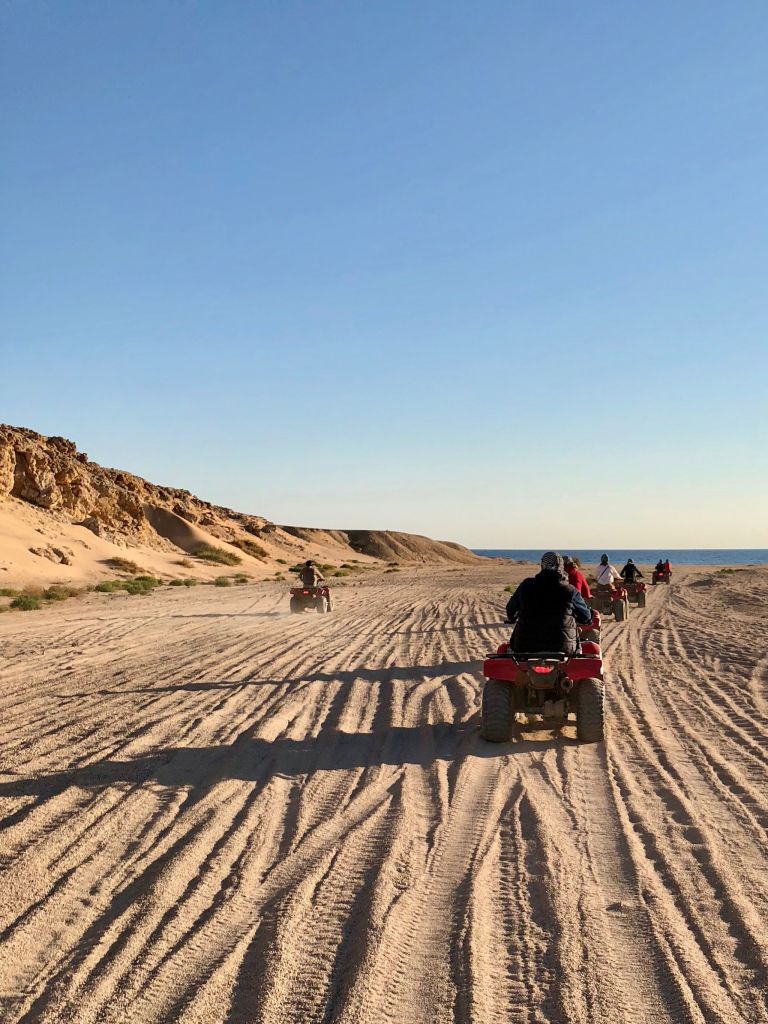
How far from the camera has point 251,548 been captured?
8031cm

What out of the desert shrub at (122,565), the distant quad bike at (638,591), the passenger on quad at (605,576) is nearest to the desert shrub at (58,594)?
the desert shrub at (122,565)

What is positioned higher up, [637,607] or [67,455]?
[67,455]

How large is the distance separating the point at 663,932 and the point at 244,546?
76422mm

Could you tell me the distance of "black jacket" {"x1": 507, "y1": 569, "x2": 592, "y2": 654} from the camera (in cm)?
873

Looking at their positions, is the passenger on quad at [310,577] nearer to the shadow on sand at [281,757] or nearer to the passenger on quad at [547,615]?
the shadow on sand at [281,757]

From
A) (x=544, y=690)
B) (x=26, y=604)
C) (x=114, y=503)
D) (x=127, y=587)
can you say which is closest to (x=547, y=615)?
(x=544, y=690)

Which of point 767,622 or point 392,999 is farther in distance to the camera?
point 767,622

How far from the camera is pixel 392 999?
3.87 meters

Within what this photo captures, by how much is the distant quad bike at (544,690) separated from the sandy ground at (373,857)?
0.26 metres

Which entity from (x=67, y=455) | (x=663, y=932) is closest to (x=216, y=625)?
(x=663, y=932)

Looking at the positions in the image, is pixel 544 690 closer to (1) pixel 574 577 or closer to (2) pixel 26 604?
(1) pixel 574 577

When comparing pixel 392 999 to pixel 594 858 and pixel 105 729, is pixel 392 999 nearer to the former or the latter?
pixel 594 858

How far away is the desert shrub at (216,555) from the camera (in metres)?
63.8

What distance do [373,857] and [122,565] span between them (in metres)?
42.9
